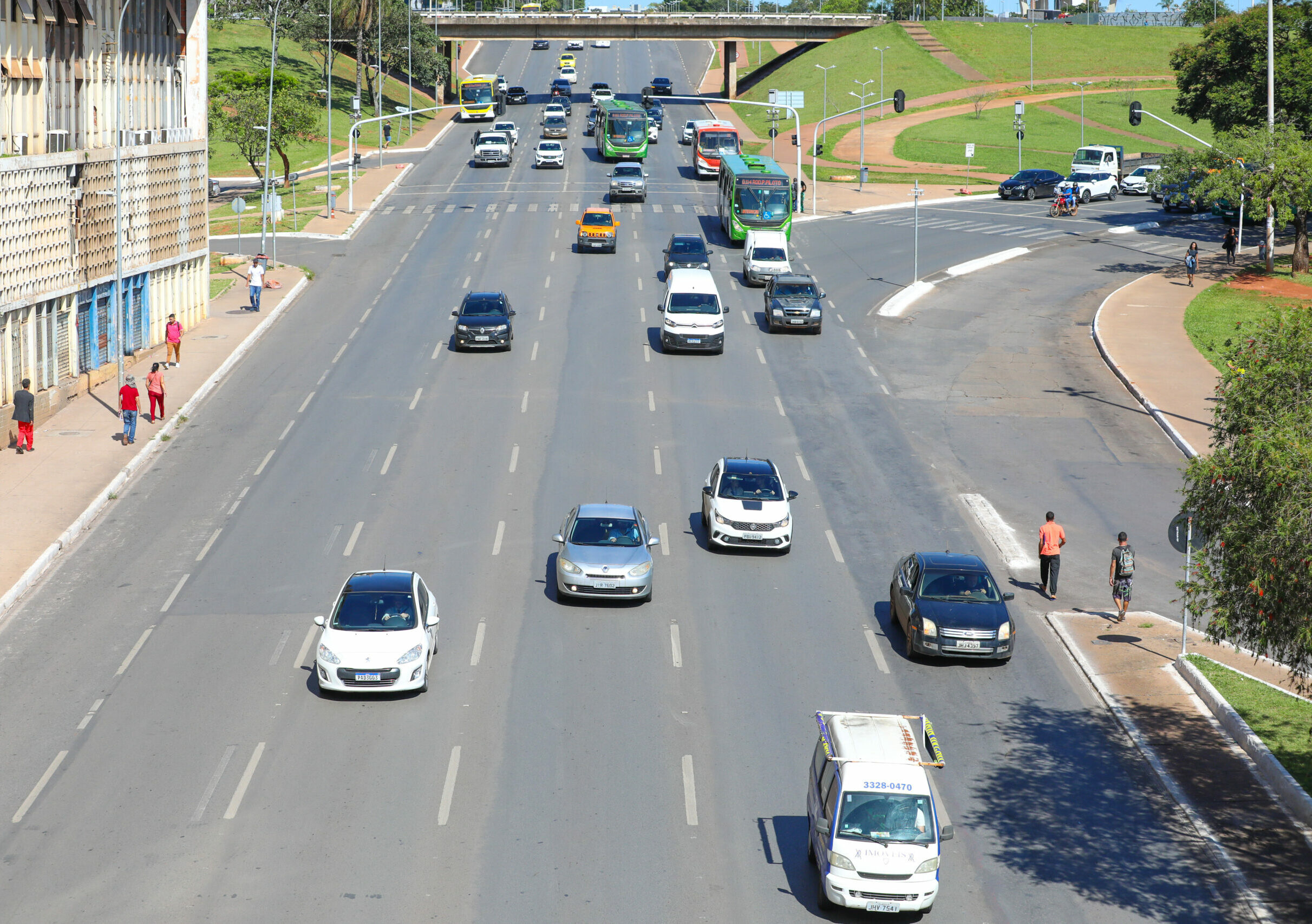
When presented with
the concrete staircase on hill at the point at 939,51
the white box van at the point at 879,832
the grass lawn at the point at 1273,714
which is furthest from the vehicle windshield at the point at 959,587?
the concrete staircase on hill at the point at 939,51

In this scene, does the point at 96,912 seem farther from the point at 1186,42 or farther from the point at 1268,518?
the point at 1186,42

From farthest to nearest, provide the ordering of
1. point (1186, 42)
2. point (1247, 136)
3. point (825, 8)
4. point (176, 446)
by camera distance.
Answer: point (825, 8), point (1186, 42), point (1247, 136), point (176, 446)

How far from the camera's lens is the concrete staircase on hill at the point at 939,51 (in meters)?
125

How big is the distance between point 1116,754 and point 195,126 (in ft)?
128

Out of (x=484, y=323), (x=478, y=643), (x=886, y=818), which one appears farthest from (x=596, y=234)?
(x=886, y=818)

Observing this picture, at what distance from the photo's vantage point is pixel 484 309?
1688 inches

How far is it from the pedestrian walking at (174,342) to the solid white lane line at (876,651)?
24.9 m

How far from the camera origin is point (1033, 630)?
24.5 meters

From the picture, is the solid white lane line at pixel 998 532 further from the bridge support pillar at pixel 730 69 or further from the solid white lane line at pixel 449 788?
the bridge support pillar at pixel 730 69

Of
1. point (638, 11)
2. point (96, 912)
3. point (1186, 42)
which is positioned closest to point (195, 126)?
point (96, 912)

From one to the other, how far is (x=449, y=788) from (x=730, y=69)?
4619 inches

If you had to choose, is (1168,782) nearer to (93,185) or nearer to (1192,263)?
(93,185)

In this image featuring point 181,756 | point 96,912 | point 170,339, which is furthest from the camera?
point 170,339

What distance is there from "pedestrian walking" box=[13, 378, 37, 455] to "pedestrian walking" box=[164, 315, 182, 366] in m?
7.73
